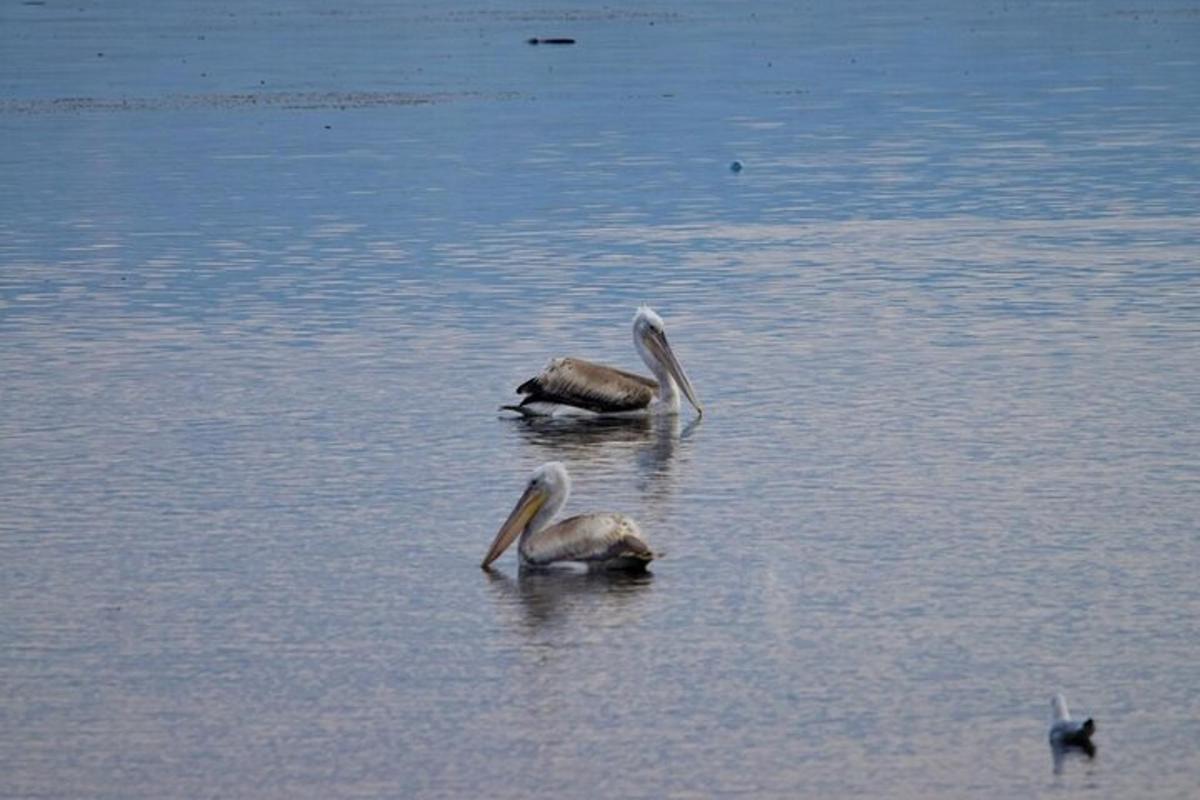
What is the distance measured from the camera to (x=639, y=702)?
38.2 feet

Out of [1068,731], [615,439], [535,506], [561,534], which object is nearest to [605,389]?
[615,439]

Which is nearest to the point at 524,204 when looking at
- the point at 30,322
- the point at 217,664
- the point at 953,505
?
the point at 30,322

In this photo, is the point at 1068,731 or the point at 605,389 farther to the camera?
the point at 605,389

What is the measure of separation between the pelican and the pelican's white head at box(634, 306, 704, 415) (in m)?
4.56

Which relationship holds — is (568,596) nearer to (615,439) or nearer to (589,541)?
(589,541)

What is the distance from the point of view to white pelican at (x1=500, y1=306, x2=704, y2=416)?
18797 mm

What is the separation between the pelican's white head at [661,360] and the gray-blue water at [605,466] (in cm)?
17

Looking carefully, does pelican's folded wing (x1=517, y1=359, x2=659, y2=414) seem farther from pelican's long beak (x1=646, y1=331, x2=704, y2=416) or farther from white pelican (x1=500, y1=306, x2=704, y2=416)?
pelican's long beak (x1=646, y1=331, x2=704, y2=416)

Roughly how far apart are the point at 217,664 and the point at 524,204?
19.9 m

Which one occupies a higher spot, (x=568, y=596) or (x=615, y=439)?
(x=615, y=439)

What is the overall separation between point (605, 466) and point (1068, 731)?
267 inches

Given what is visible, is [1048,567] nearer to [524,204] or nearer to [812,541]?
[812,541]

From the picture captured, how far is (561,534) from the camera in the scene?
553 inches

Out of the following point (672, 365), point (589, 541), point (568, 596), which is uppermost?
point (672, 365)
